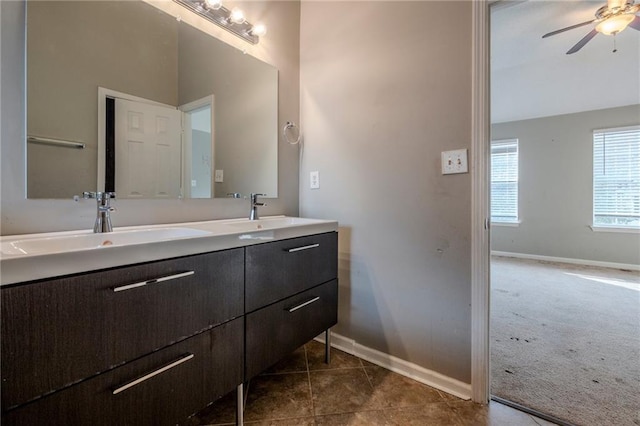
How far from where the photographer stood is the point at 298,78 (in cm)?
202

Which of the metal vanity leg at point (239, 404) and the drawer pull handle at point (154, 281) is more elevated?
the drawer pull handle at point (154, 281)

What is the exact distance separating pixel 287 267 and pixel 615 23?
3034mm

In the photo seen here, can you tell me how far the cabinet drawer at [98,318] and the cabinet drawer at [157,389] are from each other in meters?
0.03

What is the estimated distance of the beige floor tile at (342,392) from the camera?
1308 mm

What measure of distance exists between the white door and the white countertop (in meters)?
0.18

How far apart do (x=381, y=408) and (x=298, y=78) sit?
2.07 metres

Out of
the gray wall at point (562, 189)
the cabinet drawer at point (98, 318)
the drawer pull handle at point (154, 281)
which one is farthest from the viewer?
the gray wall at point (562, 189)

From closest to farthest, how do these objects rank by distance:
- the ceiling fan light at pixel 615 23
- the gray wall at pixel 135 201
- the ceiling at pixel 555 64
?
the gray wall at pixel 135 201
the ceiling fan light at pixel 615 23
the ceiling at pixel 555 64

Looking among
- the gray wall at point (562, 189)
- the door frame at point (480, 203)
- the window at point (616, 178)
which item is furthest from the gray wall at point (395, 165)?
the window at point (616, 178)

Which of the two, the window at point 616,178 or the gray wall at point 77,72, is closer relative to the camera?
the gray wall at point 77,72

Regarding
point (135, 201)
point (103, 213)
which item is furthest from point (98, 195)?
point (135, 201)

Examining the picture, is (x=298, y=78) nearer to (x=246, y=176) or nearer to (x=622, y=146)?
(x=246, y=176)

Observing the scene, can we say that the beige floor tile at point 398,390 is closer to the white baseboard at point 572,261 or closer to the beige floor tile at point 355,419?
the beige floor tile at point 355,419

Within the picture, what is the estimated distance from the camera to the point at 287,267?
1287mm
